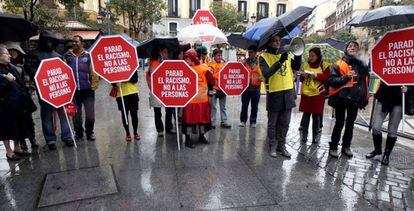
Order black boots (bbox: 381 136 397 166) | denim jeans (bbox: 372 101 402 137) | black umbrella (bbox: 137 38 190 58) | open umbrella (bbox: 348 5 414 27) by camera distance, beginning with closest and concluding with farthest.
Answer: open umbrella (bbox: 348 5 414 27)
denim jeans (bbox: 372 101 402 137)
black boots (bbox: 381 136 397 166)
black umbrella (bbox: 137 38 190 58)

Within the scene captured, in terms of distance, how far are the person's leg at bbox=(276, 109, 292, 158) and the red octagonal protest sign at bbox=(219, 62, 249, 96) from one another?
1722 mm

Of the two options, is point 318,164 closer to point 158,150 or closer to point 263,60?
point 263,60

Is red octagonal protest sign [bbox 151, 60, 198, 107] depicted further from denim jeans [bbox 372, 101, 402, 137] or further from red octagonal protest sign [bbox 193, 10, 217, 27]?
red octagonal protest sign [bbox 193, 10, 217, 27]

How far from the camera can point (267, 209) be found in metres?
3.14

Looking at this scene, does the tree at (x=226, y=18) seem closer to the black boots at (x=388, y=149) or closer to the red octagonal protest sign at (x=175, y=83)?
the red octagonal protest sign at (x=175, y=83)

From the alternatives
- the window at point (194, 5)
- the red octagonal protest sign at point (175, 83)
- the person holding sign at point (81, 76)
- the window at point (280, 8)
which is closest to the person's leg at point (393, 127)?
the red octagonal protest sign at point (175, 83)

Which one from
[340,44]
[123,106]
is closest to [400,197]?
[123,106]

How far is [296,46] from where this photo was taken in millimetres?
4328

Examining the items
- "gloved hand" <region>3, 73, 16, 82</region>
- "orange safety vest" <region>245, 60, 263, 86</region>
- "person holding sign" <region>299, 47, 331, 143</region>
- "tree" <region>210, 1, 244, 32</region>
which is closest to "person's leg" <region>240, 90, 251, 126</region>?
"orange safety vest" <region>245, 60, 263, 86</region>

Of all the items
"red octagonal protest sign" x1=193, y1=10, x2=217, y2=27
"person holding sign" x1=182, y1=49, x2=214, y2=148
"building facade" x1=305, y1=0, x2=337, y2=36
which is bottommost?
"person holding sign" x1=182, y1=49, x2=214, y2=148

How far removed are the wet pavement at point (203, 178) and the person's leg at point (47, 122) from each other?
264 mm

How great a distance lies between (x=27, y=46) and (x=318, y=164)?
13.1 meters

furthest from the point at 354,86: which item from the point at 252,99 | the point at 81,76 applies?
the point at 81,76

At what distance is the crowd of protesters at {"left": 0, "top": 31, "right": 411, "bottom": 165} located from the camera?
4355 millimetres
